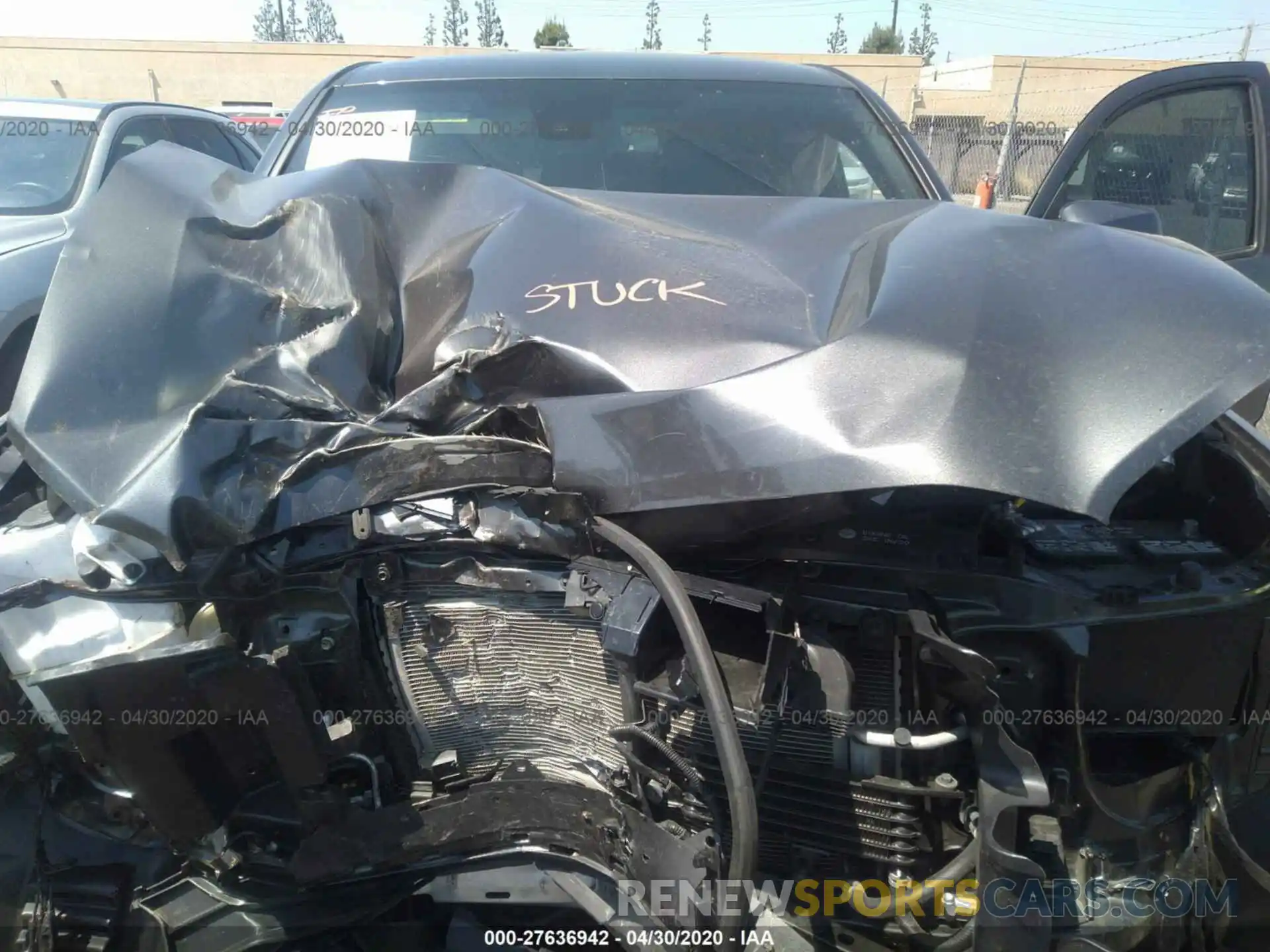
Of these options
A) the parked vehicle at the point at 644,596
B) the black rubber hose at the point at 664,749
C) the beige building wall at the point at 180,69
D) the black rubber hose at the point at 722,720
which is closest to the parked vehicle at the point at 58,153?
the parked vehicle at the point at 644,596

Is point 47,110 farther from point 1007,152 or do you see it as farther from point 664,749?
point 1007,152

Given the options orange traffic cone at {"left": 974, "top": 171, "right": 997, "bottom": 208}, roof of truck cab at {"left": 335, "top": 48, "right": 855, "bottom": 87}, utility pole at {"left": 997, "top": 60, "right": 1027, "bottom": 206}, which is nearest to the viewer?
roof of truck cab at {"left": 335, "top": 48, "right": 855, "bottom": 87}

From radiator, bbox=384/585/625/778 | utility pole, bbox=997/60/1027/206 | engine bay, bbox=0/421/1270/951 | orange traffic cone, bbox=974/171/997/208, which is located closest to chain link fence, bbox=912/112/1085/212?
utility pole, bbox=997/60/1027/206

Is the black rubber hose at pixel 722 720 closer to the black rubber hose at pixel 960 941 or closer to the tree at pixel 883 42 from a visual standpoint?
the black rubber hose at pixel 960 941

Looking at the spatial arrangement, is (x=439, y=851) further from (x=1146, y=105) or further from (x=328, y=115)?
(x=1146, y=105)

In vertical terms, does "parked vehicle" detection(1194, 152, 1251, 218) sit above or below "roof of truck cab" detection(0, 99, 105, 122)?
below

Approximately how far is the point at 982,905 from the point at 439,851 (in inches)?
37.9

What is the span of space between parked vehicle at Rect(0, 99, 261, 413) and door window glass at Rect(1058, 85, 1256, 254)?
4239 millimetres

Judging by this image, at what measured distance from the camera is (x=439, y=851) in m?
1.91

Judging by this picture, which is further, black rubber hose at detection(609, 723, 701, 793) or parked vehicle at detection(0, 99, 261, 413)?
parked vehicle at detection(0, 99, 261, 413)

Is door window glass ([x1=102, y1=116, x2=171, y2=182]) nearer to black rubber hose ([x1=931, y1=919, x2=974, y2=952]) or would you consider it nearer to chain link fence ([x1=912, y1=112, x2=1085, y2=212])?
black rubber hose ([x1=931, y1=919, x2=974, y2=952])

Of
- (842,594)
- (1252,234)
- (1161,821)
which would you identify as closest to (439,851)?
(842,594)

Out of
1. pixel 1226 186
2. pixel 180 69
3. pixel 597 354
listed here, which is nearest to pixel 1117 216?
pixel 1226 186

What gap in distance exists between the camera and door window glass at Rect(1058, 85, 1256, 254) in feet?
11.6
